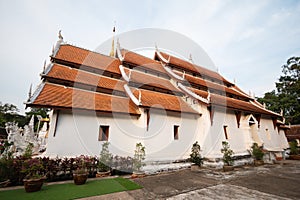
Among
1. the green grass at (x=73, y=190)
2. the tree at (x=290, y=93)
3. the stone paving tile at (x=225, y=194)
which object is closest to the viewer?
the green grass at (x=73, y=190)

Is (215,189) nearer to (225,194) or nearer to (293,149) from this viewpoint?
(225,194)

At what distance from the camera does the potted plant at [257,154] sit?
1095 centimetres

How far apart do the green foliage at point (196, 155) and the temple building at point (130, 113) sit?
0.44 meters

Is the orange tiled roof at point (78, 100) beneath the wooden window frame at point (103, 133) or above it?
above

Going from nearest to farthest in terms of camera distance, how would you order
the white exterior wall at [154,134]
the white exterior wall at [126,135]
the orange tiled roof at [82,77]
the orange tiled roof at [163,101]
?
the white exterior wall at [126,135] < the white exterior wall at [154,134] < the orange tiled roof at [82,77] < the orange tiled roof at [163,101]

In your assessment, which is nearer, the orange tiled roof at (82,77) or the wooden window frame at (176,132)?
the orange tiled roof at (82,77)

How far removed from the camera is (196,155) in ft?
31.7

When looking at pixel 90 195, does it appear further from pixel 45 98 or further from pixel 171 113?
pixel 171 113

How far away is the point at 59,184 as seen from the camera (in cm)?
582

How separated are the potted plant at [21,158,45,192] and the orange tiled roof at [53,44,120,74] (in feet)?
22.1

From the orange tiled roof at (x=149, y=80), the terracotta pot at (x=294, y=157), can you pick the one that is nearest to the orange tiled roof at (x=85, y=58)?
the orange tiled roof at (x=149, y=80)

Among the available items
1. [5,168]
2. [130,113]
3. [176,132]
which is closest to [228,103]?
[176,132]

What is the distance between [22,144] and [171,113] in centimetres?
993

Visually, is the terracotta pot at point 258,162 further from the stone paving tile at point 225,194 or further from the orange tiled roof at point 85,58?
the orange tiled roof at point 85,58
